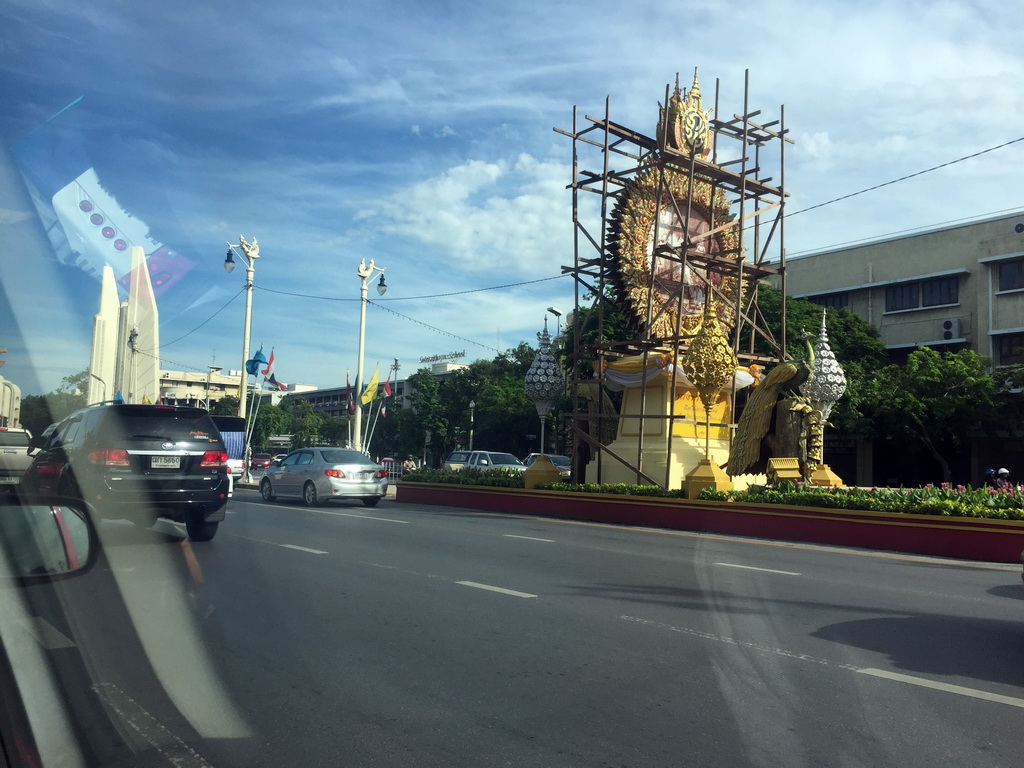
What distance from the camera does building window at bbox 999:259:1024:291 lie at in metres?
36.8

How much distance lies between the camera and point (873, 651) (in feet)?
20.6

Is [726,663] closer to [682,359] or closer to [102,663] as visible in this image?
[102,663]

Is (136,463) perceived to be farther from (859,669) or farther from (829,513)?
(829,513)

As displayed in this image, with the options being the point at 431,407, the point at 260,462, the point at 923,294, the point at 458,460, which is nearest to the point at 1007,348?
the point at 923,294

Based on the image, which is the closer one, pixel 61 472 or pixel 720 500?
pixel 61 472

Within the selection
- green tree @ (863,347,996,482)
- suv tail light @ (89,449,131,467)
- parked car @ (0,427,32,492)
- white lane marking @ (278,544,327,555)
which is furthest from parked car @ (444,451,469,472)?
suv tail light @ (89,449,131,467)

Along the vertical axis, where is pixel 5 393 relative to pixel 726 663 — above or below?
above

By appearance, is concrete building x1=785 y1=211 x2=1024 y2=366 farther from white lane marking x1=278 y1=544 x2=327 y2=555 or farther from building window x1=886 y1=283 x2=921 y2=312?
white lane marking x1=278 y1=544 x2=327 y2=555

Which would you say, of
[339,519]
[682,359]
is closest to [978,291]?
[682,359]

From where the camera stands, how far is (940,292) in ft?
131

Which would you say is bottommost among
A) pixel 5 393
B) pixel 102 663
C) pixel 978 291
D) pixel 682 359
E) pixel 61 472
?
pixel 102 663

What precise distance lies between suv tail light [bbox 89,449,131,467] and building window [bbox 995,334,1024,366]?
36080 millimetres

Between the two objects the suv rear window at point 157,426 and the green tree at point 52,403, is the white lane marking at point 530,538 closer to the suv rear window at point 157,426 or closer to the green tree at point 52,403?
the suv rear window at point 157,426

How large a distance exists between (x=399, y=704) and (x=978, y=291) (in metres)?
39.7
